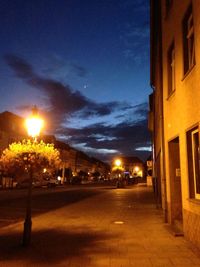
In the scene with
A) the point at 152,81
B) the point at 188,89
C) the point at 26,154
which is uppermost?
the point at 152,81

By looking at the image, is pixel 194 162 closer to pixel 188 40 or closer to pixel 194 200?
pixel 194 200

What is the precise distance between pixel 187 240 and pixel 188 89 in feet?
Answer: 13.8

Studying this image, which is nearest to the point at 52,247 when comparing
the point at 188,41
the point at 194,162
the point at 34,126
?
the point at 34,126

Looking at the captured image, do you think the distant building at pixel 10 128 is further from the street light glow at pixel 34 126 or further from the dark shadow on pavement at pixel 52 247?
the street light glow at pixel 34 126

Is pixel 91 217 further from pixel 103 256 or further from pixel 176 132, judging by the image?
pixel 103 256

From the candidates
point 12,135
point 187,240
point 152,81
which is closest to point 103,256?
point 187,240

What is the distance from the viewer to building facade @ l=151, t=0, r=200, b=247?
9.40 m

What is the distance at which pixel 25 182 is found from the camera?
55.3m

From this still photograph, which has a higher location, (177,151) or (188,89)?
(188,89)

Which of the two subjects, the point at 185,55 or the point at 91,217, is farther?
the point at 91,217

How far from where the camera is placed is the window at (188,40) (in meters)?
10.2

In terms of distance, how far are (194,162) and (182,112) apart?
155 centimetres

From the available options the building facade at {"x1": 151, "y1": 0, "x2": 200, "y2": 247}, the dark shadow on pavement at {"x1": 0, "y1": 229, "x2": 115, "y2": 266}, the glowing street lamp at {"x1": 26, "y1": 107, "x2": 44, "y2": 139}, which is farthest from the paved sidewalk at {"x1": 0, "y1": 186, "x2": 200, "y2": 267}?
the glowing street lamp at {"x1": 26, "y1": 107, "x2": 44, "y2": 139}

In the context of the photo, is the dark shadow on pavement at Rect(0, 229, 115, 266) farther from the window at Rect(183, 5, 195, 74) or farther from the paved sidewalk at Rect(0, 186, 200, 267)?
the window at Rect(183, 5, 195, 74)
